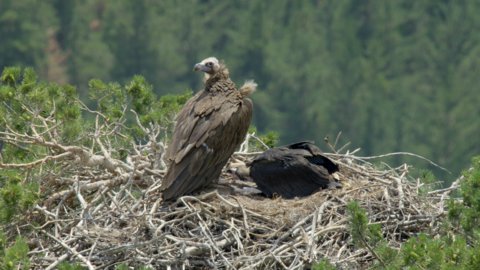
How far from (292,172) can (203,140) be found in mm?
870

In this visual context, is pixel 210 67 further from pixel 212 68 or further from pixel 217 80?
pixel 217 80

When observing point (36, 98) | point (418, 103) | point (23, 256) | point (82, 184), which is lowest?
point (23, 256)

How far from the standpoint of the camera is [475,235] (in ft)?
37.8

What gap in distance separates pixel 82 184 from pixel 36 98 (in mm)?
1129

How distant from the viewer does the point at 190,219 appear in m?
12.9

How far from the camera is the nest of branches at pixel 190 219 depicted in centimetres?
1236

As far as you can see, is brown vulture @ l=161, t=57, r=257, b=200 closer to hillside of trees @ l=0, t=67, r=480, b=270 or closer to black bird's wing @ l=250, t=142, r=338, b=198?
hillside of trees @ l=0, t=67, r=480, b=270

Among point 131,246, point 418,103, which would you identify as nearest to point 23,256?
point 131,246

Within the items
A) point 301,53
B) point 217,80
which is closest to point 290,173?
point 217,80

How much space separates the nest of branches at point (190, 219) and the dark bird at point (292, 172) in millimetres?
150

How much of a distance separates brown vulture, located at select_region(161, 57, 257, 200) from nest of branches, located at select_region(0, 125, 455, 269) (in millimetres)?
157

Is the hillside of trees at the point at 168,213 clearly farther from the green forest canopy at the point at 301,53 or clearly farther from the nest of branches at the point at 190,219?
the green forest canopy at the point at 301,53

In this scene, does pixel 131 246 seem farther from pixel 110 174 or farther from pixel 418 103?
pixel 418 103

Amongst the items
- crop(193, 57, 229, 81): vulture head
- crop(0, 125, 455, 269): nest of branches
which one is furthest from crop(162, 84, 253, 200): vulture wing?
crop(193, 57, 229, 81): vulture head
